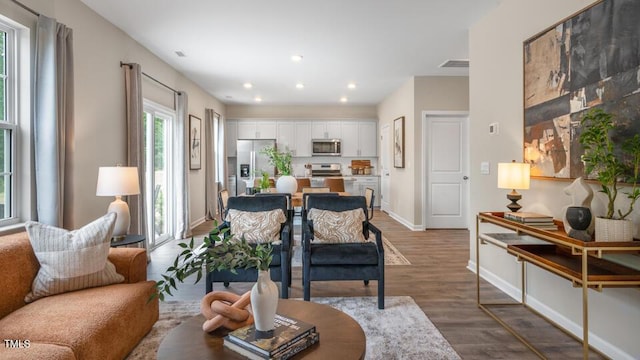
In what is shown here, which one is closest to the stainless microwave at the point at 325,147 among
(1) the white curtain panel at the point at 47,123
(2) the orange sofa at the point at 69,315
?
(1) the white curtain panel at the point at 47,123

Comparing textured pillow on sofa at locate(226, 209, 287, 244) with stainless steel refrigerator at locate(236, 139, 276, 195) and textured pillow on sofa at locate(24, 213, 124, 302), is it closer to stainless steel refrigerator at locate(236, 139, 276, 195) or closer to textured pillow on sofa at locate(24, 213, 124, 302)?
textured pillow on sofa at locate(24, 213, 124, 302)

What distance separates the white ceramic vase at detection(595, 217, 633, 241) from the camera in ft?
6.18

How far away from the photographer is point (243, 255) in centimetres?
151

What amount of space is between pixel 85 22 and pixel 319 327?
3.64 m

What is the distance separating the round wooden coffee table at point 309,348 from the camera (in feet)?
4.72

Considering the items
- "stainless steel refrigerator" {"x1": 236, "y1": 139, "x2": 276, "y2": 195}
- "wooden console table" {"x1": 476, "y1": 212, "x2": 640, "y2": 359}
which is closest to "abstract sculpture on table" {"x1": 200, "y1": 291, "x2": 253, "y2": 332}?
"wooden console table" {"x1": 476, "y1": 212, "x2": 640, "y2": 359}

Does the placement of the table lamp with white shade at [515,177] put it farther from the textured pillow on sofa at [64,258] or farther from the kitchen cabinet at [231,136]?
the kitchen cabinet at [231,136]

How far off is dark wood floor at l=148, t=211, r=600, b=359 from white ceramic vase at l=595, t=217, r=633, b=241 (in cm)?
87

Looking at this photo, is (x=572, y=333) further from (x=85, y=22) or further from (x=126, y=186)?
(x=85, y=22)

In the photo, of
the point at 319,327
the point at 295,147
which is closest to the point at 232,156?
the point at 295,147

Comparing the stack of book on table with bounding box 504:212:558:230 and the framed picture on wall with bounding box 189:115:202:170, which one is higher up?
the framed picture on wall with bounding box 189:115:202:170

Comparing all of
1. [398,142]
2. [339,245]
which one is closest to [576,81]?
[339,245]

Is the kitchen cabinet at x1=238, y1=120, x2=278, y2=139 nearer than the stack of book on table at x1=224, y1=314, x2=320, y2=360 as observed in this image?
No

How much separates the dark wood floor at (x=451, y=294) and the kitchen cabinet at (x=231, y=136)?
3954 mm
